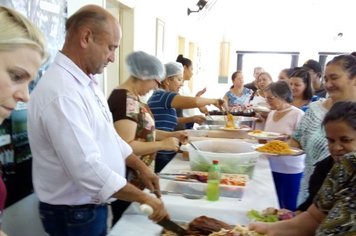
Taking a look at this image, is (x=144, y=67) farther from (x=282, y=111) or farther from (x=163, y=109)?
(x=282, y=111)

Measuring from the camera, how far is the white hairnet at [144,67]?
66.0 inches

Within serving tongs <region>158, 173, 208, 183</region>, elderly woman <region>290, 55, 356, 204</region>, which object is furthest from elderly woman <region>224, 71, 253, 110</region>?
serving tongs <region>158, 173, 208, 183</region>

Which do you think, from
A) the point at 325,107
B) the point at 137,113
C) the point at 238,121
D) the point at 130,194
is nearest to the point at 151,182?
the point at 130,194

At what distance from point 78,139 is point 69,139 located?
0.09 feet

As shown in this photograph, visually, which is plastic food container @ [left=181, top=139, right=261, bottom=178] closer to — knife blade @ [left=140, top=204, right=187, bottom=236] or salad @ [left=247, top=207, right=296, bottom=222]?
salad @ [left=247, top=207, right=296, bottom=222]

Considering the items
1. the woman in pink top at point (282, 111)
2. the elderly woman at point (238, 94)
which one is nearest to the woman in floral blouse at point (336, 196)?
the woman in pink top at point (282, 111)

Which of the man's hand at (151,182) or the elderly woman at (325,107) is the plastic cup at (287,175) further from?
the man's hand at (151,182)

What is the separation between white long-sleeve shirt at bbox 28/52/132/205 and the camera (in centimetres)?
100

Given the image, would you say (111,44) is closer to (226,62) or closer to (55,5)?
(55,5)

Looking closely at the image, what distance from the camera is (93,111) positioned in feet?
3.62

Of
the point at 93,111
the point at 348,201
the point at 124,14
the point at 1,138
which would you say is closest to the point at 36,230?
the point at 1,138

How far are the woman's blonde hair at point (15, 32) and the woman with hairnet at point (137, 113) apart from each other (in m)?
0.83

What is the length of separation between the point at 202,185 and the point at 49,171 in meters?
0.59

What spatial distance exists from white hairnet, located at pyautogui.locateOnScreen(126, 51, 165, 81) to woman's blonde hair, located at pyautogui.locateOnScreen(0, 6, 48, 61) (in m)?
0.98
